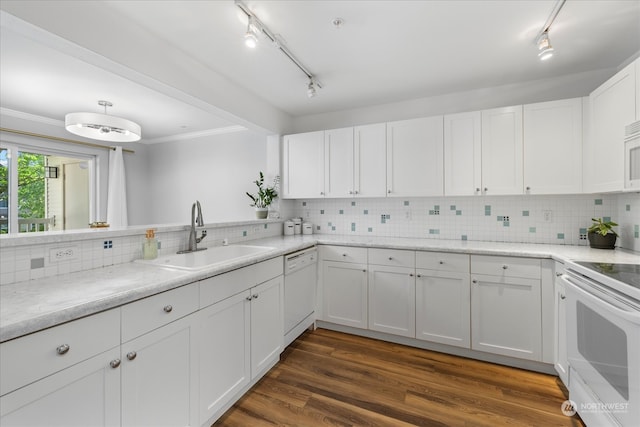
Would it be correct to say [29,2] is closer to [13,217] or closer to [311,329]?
[311,329]

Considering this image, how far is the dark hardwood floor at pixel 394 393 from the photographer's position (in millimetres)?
1636

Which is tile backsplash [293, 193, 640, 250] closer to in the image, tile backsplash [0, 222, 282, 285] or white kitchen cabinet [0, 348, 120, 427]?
tile backsplash [0, 222, 282, 285]

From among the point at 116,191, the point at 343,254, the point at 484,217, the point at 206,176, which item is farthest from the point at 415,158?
the point at 116,191

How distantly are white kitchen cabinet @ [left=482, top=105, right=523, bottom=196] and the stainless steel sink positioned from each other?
6.87 feet

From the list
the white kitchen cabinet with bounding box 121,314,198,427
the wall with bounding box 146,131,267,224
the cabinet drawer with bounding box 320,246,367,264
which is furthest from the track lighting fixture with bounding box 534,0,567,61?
the wall with bounding box 146,131,267,224

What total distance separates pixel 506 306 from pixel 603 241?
0.93 metres

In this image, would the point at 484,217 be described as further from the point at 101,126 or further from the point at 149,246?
the point at 101,126

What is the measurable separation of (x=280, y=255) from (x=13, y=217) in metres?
3.98

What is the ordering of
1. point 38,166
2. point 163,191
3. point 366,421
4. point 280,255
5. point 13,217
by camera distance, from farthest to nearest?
point 163,191 < point 38,166 < point 13,217 < point 280,255 < point 366,421

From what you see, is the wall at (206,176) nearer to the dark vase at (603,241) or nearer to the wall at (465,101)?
the wall at (465,101)

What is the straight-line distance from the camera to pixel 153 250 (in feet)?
5.93

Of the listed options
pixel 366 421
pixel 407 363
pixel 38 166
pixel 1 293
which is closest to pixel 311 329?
pixel 407 363

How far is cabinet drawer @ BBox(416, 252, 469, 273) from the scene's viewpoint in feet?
7.48

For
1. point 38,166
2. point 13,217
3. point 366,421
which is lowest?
point 366,421
